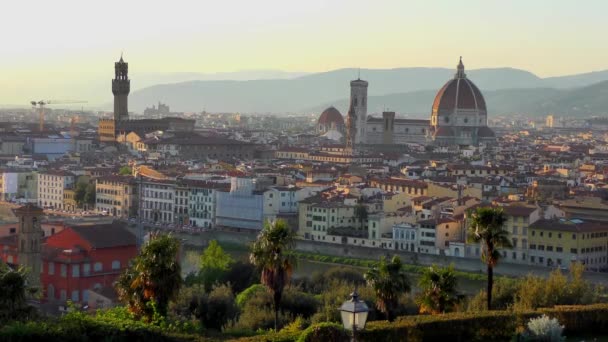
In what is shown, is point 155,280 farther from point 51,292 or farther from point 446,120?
point 446,120

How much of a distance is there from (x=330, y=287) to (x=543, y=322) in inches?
559

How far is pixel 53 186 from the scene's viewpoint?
186ft

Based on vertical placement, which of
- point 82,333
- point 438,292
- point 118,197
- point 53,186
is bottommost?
point 118,197

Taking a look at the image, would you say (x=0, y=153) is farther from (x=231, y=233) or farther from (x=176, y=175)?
(x=231, y=233)

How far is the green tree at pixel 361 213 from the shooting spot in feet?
147

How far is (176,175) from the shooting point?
56.6 metres

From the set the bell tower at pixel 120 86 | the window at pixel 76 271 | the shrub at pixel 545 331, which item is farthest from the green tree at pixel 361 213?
the bell tower at pixel 120 86

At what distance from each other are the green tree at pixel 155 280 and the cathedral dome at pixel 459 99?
289 feet

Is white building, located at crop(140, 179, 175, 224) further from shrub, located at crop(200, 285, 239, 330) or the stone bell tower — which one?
shrub, located at crop(200, 285, 239, 330)

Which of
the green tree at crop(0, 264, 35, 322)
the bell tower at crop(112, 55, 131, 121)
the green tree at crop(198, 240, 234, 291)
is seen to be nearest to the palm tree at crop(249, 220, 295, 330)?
the green tree at crop(0, 264, 35, 322)

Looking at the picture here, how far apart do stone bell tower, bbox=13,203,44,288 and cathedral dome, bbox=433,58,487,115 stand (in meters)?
77.5

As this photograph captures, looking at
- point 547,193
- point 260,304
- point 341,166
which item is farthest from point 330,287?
point 341,166

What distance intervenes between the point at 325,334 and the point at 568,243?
25.5 meters

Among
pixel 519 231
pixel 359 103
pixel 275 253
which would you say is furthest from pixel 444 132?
pixel 275 253
